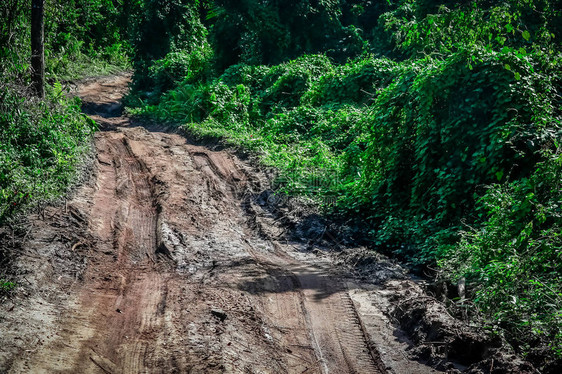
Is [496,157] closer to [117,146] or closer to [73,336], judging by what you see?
[73,336]

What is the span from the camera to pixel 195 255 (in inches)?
291

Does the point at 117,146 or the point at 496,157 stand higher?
→ the point at 496,157

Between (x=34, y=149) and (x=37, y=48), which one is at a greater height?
(x=37, y=48)

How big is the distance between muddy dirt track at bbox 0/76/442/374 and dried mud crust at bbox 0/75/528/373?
18 mm

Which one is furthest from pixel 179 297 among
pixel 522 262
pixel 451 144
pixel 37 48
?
pixel 37 48

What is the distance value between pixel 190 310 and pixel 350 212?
Answer: 14.6 ft

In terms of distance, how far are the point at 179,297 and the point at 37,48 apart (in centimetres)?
Answer: 755

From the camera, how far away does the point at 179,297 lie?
5895 mm

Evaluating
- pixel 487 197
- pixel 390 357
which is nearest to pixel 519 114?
pixel 487 197

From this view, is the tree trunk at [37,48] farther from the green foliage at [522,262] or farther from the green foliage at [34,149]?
the green foliage at [522,262]

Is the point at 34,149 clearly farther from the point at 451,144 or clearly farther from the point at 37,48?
the point at 451,144

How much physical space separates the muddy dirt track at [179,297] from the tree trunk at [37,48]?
8.00ft

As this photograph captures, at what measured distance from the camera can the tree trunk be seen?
33.7 feet

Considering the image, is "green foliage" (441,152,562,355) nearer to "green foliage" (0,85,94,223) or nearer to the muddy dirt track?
the muddy dirt track
